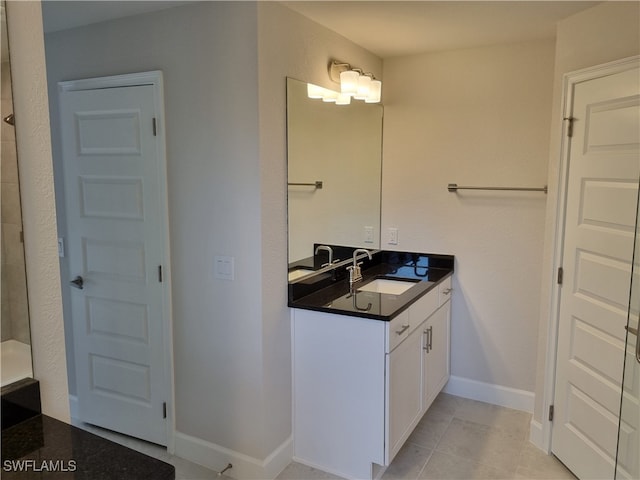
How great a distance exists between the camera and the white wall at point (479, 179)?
3113 mm

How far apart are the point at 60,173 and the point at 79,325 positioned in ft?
2.97

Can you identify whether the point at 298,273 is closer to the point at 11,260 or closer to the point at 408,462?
the point at 408,462

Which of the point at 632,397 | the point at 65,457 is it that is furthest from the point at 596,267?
the point at 65,457

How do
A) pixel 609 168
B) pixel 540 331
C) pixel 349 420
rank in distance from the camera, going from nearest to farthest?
pixel 609 168 → pixel 349 420 → pixel 540 331

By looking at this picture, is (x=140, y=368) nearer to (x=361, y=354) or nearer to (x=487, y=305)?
(x=361, y=354)

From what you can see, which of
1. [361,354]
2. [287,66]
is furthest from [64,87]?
[361,354]

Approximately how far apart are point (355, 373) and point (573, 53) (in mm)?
1938

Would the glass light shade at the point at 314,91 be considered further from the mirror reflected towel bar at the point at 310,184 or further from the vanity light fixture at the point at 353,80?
the mirror reflected towel bar at the point at 310,184

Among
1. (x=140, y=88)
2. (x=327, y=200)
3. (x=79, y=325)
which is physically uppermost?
(x=140, y=88)

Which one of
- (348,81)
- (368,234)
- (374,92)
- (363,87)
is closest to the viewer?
(348,81)

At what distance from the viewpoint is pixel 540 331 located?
2818 mm

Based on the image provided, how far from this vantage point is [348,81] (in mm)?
2867
